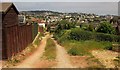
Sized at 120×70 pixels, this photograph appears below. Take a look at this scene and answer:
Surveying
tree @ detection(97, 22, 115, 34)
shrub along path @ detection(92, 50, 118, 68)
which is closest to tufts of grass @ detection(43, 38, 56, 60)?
shrub along path @ detection(92, 50, 118, 68)

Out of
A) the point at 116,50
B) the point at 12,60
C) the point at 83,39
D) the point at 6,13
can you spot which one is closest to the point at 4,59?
the point at 12,60

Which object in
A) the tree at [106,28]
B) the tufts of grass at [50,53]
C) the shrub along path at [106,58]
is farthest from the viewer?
the tree at [106,28]

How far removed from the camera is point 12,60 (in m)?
18.7

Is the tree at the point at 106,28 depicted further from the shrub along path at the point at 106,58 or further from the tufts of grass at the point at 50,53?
the shrub along path at the point at 106,58

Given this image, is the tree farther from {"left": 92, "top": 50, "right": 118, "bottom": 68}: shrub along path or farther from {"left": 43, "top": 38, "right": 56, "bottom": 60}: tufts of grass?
{"left": 92, "top": 50, "right": 118, "bottom": 68}: shrub along path

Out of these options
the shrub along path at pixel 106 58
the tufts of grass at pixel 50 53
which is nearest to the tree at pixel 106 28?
the tufts of grass at pixel 50 53

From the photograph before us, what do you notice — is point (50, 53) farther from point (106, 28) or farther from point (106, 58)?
point (106, 28)

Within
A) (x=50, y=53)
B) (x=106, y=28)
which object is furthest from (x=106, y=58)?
(x=106, y=28)

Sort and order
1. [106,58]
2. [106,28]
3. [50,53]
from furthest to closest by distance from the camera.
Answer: [106,28] < [50,53] < [106,58]

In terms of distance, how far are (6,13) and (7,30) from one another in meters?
10.9

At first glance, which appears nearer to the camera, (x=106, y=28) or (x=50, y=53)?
(x=50, y=53)

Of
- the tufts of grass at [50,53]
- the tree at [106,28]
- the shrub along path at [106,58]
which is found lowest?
the shrub along path at [106,58]

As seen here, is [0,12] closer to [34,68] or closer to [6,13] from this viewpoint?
[6,13]

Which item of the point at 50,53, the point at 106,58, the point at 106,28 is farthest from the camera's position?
the point at 106,28
